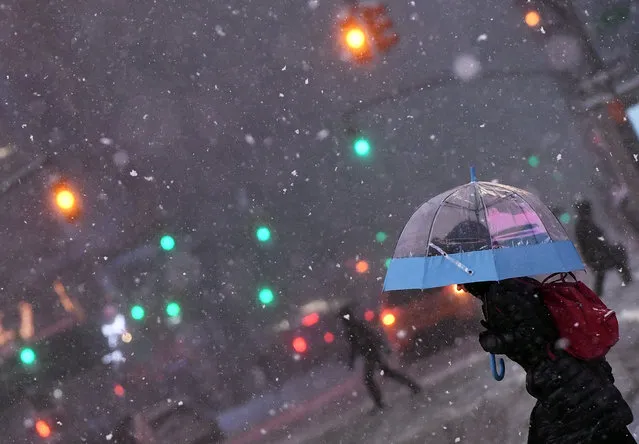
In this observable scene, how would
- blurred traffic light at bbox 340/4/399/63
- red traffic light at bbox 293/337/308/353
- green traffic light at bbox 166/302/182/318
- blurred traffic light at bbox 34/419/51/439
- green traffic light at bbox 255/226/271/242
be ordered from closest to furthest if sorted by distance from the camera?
1. blurred traffic light at bbox 340/4/399/63
2. red traffic light at bbox 293/337/308/353
3. blurred traffic light at bbox 34/419/51/439
4. green traffic light at bbox 255/226/271/242
5. green traffic light at bbox 166/302/182/318

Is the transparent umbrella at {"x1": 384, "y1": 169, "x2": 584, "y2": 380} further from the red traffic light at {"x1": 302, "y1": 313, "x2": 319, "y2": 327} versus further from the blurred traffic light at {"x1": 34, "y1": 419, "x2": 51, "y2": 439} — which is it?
the blurred traffic light at {"x1": 34, "y1": 419, "x2": 51, "y2": 439}

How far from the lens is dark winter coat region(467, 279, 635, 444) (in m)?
3.62

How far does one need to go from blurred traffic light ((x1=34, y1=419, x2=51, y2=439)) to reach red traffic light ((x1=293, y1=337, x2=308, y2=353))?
21.9 feet

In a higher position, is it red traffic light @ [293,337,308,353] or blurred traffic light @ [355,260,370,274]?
blurred traffic light @ [355,260,370,274]

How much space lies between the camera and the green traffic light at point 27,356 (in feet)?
68.1

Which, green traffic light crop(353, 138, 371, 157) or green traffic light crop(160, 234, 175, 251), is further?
green traffic light crop(160, 234, 175, 251)

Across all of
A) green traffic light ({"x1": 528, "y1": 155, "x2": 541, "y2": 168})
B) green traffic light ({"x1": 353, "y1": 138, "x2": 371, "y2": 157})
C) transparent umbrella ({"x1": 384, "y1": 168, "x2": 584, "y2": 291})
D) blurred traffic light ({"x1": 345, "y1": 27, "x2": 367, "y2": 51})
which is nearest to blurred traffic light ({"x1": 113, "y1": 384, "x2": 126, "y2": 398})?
green traffic light ({"x1": 353, "y1": 138, "x2": 371, "y2": 157})

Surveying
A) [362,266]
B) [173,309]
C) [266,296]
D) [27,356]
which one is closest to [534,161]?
[362,266]

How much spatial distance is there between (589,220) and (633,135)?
8.31 feet

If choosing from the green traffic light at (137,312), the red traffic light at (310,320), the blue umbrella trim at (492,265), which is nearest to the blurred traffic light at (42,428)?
the green traffic light at (137,312)

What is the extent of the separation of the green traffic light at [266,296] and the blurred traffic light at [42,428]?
20.8ft

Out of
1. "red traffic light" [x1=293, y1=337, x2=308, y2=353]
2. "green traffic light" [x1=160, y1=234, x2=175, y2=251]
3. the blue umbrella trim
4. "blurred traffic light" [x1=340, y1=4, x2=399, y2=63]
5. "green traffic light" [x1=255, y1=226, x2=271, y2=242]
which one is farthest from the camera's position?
"green traffic light" [x1=160, y1=234, x2=175, y2=251]

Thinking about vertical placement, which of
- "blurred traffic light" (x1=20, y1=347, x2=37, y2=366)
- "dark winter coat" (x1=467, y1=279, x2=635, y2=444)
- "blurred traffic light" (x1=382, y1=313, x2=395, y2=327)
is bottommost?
"dark winter coat" (x1=467, y1=279, x2=635, y2=444)

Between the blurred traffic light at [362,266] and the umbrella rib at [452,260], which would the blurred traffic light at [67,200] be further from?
the umbrella rib at [452,260]
